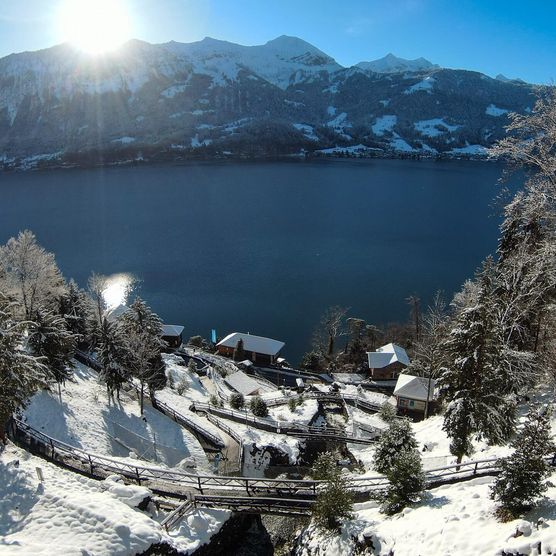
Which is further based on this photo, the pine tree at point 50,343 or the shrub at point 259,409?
the shrub at point 259,409

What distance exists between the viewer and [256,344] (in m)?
57.6

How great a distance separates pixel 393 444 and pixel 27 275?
37.4m

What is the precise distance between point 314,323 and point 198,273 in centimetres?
3201

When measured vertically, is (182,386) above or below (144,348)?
below

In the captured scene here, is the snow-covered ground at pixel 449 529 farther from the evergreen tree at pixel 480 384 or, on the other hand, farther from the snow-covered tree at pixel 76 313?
the snow-covered tree at pixel 76 313

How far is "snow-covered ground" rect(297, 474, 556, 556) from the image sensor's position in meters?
10.3

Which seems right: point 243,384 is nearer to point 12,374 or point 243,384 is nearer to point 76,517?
point 12,374

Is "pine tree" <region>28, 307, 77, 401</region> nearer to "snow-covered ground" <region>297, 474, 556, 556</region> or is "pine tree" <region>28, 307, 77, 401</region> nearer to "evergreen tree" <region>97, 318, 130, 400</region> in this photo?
"evergreen tree" <region>97, 318, 130, 400</region>

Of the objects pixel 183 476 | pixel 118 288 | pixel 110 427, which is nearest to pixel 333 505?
pixel 183 476

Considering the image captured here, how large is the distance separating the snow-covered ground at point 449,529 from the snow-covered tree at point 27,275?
34.3 metres

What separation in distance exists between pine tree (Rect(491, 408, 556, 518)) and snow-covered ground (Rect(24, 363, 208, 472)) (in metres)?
16.2

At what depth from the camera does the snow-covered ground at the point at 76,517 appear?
12.1 meters

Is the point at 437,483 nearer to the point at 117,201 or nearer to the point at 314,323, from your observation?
the point at 314,323

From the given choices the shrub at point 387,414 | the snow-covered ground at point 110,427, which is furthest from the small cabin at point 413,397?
the snow-covered ground at point 110,427
